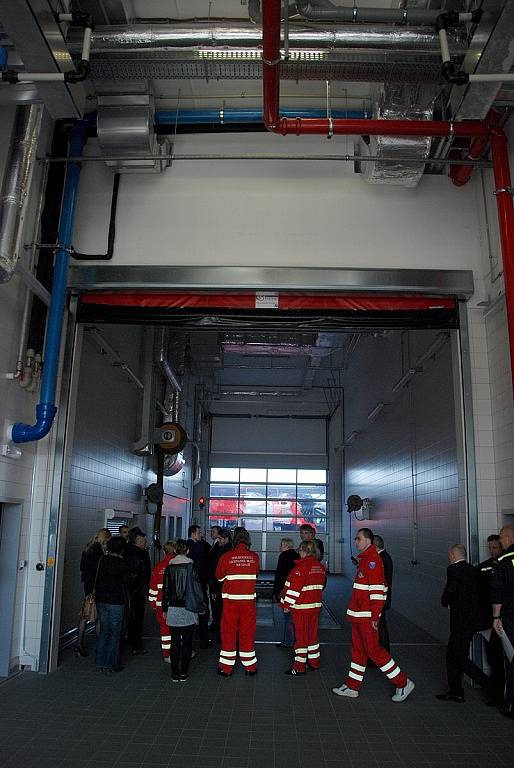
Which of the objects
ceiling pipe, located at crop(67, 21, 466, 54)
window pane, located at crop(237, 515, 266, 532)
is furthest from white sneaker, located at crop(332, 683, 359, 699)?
window pane, located at crop(237, 515, 266, 532)

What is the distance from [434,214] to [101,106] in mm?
4587

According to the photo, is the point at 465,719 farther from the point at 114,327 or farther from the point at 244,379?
the point at 244,379

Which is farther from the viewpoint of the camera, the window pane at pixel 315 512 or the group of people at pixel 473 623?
the window pane at pixel 315 512

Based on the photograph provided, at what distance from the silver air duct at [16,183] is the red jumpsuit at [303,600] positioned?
4652mm

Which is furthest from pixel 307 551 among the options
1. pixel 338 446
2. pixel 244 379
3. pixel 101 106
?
pixel 244 379

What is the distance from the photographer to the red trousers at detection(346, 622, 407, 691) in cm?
607

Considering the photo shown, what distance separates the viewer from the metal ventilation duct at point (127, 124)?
7.37 meters

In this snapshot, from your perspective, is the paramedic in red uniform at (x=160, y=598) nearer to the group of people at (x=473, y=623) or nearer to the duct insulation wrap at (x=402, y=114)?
the group of people at (x=473, y=623)

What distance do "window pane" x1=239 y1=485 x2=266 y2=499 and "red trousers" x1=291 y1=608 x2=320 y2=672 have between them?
15.2 meters

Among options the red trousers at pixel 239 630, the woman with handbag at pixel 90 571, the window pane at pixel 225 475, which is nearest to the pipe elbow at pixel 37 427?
the woman with handbag at pixel 90 571

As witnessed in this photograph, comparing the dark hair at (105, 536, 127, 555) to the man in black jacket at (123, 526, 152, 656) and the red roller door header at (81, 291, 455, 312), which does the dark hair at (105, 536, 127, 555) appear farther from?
the red roller door header at (81, 291, 455, 312)

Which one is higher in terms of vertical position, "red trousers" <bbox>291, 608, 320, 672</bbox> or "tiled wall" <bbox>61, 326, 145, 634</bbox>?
"tiled wall" <bbox>61, 326, 145, 634</bbox>

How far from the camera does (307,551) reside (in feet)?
24.1

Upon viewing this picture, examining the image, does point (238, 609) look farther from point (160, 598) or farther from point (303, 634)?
point (160, 598)
